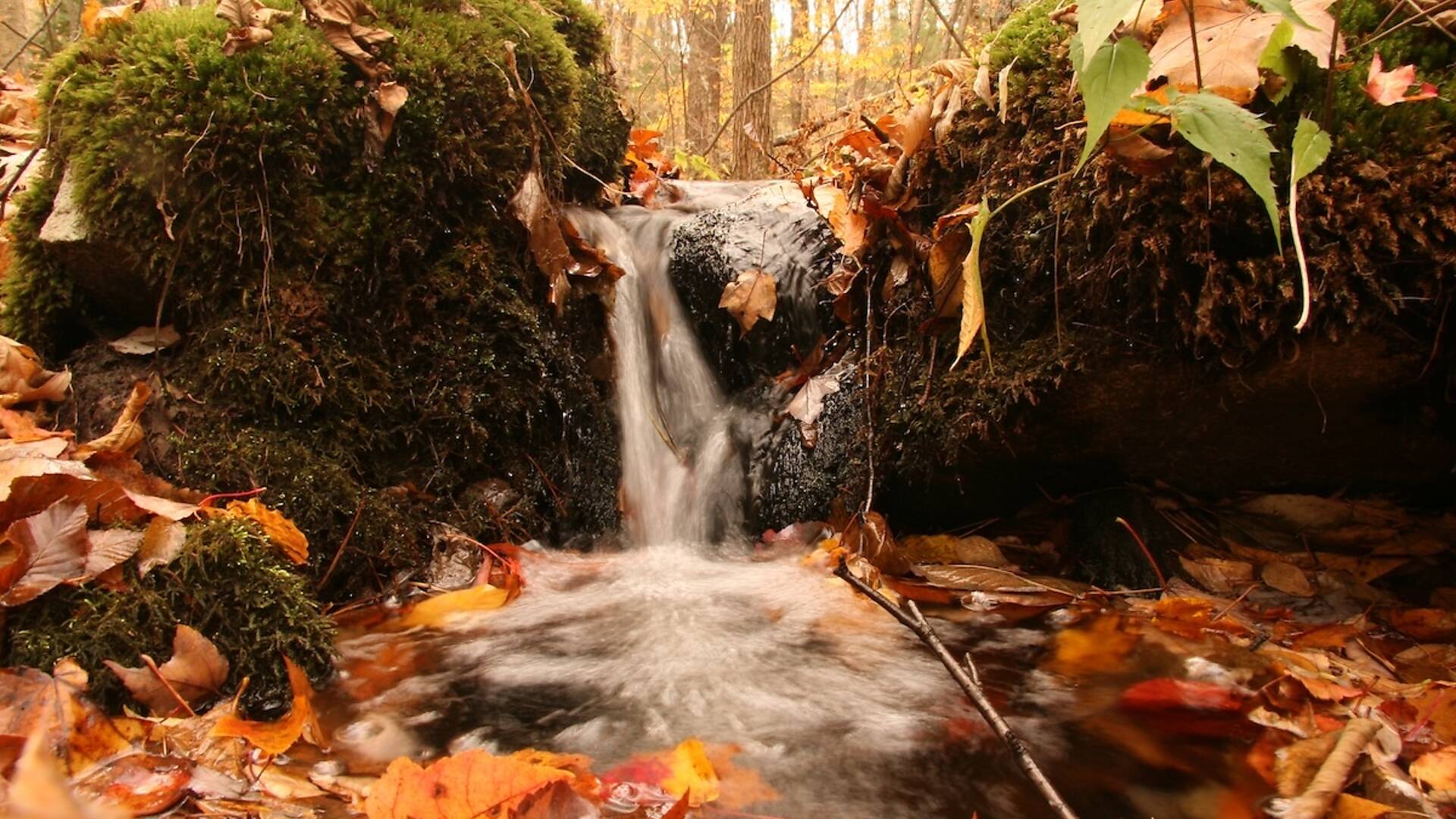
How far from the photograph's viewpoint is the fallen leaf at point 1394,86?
6.40 ft

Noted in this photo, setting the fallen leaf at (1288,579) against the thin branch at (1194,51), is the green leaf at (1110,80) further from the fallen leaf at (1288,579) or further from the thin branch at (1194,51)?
the fallen leaf at (1288,579)

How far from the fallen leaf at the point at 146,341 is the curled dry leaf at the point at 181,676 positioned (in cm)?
117

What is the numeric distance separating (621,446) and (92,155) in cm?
207

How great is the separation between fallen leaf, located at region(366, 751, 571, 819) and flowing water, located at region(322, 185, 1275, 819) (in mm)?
371

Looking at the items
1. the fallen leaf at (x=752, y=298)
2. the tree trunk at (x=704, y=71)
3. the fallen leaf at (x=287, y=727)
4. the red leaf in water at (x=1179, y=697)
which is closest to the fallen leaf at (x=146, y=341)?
the fallen leaf at (x=287, y=727)

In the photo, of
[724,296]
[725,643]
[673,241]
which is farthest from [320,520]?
[673,241]

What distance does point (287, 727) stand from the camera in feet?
5.82

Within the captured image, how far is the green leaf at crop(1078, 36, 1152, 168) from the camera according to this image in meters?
1.51

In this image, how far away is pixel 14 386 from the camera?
2414 millimetres

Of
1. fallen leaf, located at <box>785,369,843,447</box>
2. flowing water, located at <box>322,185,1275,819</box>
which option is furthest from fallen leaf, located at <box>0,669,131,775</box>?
fallen leaf, located at <box>785,369,843,447</box>

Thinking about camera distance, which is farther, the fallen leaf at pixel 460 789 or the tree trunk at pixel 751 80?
the tree trunk at pixel 751 80

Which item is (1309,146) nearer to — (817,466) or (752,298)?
(817,466)

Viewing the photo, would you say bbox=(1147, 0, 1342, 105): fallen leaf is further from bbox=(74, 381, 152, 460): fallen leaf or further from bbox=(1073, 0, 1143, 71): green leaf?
bbox=(74, 381, 152, 460): fallen leaf

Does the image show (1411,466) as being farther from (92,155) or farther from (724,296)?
(92,155)
